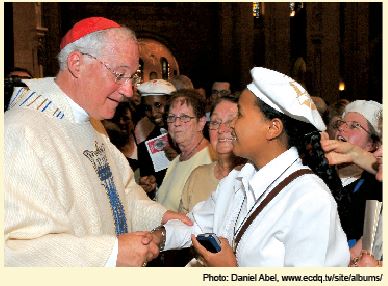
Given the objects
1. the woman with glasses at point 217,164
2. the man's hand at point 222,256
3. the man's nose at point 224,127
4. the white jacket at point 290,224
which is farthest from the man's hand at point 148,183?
the man's hand at point 222,256

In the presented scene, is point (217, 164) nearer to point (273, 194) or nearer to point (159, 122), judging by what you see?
point (273, 194)

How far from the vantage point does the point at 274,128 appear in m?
2.85

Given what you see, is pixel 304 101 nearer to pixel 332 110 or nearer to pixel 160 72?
pixel 332 110

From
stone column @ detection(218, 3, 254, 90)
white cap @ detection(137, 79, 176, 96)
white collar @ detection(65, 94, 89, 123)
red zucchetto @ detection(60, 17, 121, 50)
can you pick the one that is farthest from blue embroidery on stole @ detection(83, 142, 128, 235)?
stone column @ detection(218, 3, 254, 90)

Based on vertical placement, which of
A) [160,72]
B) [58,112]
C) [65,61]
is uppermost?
[65,61]

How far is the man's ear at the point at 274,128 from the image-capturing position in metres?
2.84

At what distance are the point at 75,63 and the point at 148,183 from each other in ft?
7.49

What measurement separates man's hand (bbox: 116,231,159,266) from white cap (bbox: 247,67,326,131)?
0.89 meters

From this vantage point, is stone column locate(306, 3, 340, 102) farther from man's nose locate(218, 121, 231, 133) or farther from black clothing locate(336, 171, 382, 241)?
black clothing locate(336, 171, 382, 241)

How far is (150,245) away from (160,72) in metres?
26.8

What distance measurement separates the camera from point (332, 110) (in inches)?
259

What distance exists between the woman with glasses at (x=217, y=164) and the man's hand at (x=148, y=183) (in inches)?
32.3

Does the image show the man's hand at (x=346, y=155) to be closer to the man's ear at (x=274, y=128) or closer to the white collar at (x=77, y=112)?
the man's ear at (x=274, y=128)

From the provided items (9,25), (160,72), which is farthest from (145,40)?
(9,25)
